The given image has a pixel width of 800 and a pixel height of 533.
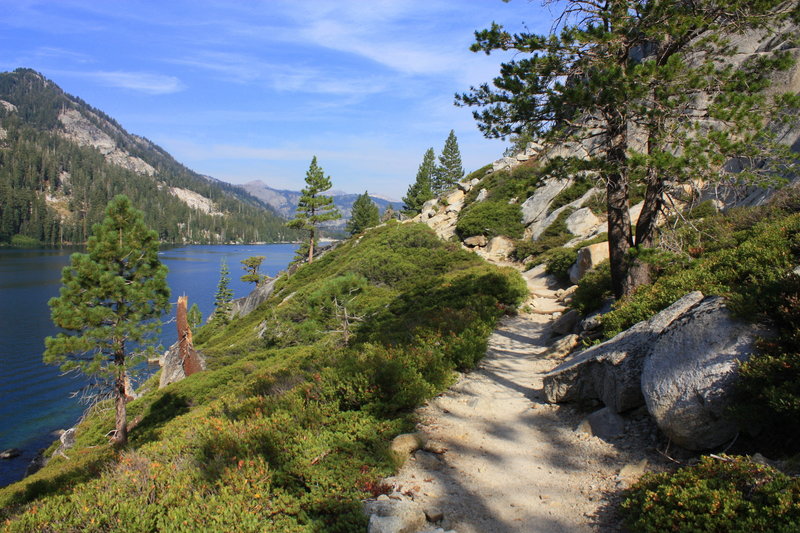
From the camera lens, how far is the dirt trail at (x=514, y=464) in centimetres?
411

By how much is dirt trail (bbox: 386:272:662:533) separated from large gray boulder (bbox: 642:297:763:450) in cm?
59

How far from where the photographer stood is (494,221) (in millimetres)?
29703

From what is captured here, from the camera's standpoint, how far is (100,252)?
14.5 m

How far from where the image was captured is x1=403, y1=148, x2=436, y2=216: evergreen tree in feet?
222

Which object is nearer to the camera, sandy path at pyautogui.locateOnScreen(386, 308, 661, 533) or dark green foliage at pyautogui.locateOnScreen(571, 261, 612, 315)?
sandy path at pyautogui.locateOnScreen(386, 308, 661, 533)

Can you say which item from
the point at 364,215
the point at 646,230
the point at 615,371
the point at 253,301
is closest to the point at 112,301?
the point at 615,371

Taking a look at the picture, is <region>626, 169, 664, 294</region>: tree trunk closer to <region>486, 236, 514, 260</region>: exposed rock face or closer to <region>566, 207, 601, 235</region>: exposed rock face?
<region>566, 207, 601, 235</region>: exposed rock face

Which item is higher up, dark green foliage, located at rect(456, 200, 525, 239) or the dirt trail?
dark green foliage, located at rect(456, 200, 525, 239)

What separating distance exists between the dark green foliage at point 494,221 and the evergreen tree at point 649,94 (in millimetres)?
20177

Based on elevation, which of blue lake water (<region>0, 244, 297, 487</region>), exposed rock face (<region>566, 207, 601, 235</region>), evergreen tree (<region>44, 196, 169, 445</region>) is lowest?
blue lake water (<region>0, 244, 297, 487</region>)

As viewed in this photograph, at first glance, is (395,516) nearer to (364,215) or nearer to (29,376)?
(29,376)

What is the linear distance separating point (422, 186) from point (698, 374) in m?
67.3

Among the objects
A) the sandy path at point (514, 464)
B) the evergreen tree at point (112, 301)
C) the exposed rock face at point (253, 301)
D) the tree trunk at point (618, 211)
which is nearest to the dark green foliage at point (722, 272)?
the tree trunk at point (618, 211)

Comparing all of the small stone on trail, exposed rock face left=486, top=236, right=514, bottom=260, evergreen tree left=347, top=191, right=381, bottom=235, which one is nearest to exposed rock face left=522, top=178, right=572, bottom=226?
exposed rock face left=486, top=236, right=514, bottom=260
